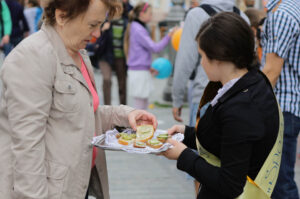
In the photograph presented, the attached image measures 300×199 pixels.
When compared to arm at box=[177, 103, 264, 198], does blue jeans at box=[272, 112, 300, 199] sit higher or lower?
lower

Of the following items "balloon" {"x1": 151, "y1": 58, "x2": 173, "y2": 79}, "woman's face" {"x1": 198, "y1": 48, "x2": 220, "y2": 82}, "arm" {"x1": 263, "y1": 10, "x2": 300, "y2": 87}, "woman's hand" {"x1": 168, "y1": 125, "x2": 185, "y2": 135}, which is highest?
"woman's face" {"x1": 198, "y1": 48, "x2": 220, "y2": 82}

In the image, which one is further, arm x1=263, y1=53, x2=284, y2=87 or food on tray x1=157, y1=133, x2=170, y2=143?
arm x1=263, y1=53, x2=284, y2=87

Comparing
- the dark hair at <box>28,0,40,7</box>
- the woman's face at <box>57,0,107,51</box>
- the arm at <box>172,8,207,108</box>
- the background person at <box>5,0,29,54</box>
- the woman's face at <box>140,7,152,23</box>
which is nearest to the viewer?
the woman's face at <box>57,0,107,51</box>

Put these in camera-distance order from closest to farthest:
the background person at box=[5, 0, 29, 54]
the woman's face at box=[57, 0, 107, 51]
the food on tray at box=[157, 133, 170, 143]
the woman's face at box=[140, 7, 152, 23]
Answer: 1. the woman's face at box=[57, 0, 107, 51]
2. the food on tray at box=[157, 133, 170, 143]
3. the woman's face at box=[140, 7, 152, 23]
4. the background person at box=[5, 0, 29, 54]

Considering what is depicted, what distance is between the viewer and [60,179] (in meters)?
2.21

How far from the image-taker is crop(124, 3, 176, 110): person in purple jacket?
310 inches

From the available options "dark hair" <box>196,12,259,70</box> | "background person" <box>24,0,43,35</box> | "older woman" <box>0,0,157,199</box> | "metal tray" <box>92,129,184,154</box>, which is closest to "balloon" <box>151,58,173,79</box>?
"background person" <box>24,0,43,35</box>

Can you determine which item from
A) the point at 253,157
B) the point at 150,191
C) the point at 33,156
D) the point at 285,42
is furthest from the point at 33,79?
the point at 150,191

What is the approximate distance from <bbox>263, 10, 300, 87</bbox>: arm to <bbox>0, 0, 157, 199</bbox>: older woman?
4.92 feet

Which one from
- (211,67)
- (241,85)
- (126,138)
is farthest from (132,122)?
(241,85)

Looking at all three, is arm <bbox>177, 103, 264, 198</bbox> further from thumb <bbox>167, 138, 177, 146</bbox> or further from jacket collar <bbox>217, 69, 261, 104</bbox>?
thumb <bbox>167, 138, 177, 146</bbox>

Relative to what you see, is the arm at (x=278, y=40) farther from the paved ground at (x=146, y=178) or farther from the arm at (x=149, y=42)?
the arm at (x=149, y=42)

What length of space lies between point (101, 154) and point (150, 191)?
99.1 inches

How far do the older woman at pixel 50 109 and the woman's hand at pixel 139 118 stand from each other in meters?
0.41
